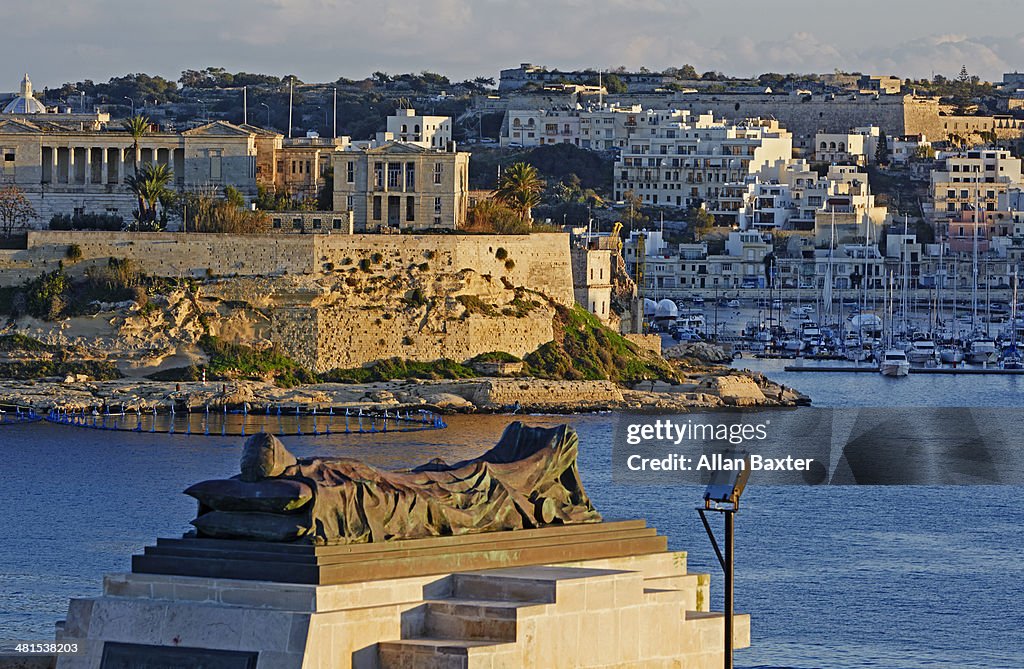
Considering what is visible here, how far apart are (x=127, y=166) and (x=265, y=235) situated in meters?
8.91

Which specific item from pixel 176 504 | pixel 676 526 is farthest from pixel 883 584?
pixel 176 504

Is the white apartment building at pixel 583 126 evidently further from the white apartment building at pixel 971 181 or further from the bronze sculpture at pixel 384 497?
the bronze sculpture at pixel 384 497

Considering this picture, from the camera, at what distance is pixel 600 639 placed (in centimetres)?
1791

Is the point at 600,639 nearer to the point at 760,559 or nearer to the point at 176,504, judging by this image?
the point at 760,559

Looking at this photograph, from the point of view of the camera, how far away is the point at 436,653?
1722 cm

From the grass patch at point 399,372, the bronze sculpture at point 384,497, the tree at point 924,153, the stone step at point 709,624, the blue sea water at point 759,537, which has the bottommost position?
the blue sea water at point 759,537

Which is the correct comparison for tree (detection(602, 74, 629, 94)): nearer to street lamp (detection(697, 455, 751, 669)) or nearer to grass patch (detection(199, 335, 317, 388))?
grass patch (detection(199, 335, 317, 388))

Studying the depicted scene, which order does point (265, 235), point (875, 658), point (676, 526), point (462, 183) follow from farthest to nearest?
point (462, 183) → point (265, 235) → point (676, 526) → point (875, 658)

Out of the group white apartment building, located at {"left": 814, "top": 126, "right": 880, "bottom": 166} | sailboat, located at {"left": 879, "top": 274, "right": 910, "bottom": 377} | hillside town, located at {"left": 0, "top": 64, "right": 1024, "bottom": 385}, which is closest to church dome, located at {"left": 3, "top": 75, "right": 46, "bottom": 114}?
hillside town, located at {"left": 0, "top": 64, "right": 1024, "bottom": 385}

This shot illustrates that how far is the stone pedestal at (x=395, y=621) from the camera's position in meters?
17.0

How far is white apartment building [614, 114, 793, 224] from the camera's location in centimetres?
12262

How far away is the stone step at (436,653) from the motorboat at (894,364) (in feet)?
203

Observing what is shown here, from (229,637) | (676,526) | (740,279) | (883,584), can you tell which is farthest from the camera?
(740,279)

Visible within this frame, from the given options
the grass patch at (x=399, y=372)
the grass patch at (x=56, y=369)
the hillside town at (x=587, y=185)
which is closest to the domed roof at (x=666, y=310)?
the hillside town at (x=587, y=185)
